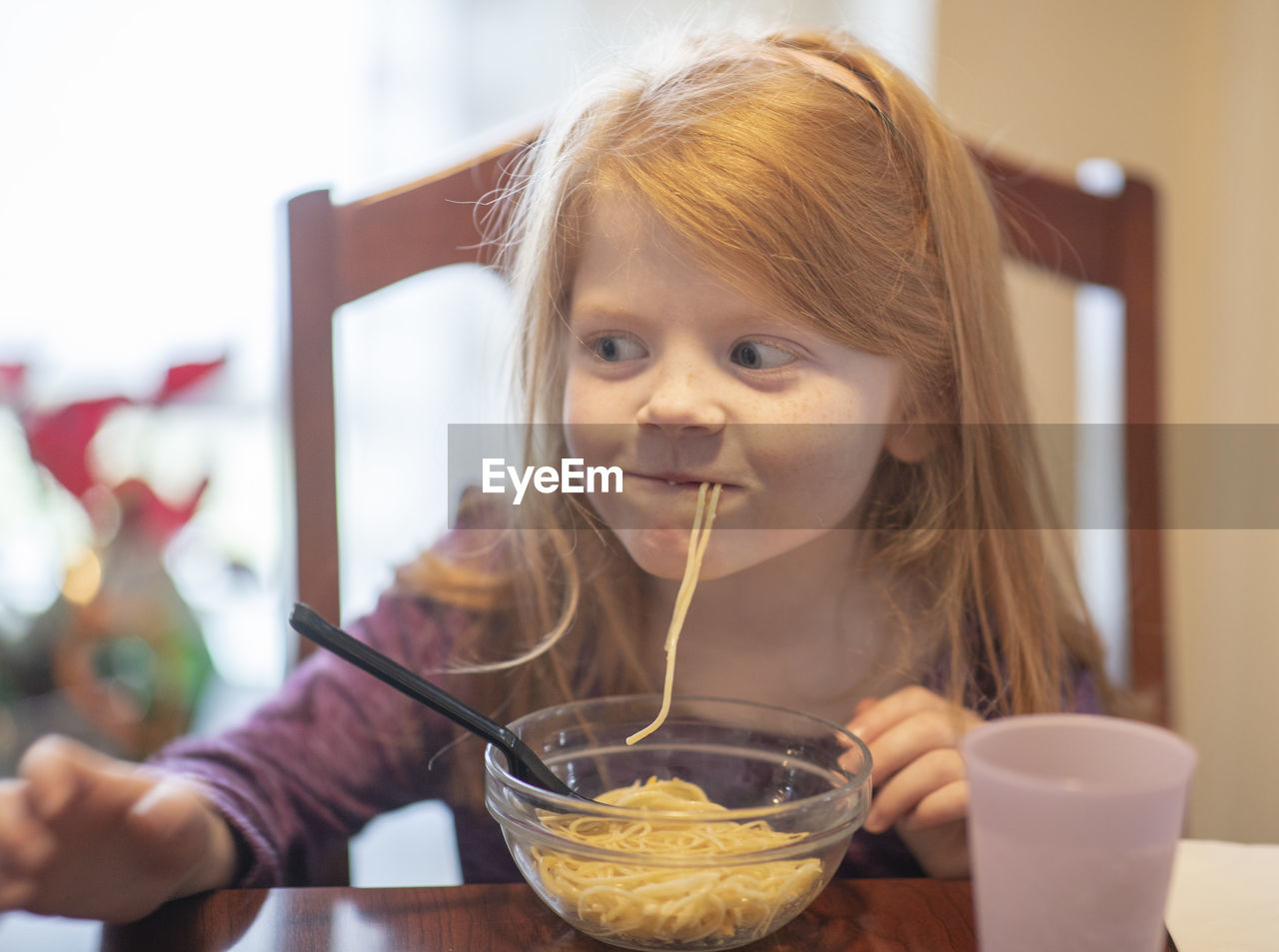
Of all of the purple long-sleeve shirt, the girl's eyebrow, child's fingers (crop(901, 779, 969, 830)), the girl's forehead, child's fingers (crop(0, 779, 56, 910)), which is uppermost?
the girl's forehead

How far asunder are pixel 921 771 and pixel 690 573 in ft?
0.54

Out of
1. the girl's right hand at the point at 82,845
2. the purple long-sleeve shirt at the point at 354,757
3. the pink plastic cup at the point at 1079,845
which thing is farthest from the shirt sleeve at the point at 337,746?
the pink plastic cup at the point at 1079,845

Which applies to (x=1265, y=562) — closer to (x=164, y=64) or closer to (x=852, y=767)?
(x=852, y=767)

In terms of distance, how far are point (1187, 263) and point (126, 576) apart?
1222 millimetres

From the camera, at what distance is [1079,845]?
0.37 meters

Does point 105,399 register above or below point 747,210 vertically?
below

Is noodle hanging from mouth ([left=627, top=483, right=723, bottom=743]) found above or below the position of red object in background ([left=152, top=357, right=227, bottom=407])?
below

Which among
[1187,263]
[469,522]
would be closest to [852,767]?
[469,522]

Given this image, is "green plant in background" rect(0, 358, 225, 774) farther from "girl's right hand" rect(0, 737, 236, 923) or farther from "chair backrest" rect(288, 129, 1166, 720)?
"girl's right hand" rect(0, 737, 236, 923)

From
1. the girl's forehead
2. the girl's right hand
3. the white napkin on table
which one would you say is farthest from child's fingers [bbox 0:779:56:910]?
the white napkin on table

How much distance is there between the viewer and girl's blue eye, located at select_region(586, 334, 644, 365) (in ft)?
1.96

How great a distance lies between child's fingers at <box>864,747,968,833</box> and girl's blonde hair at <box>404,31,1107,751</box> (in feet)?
0.37

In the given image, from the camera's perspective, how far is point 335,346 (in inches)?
32.7

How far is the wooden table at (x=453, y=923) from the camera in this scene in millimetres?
484
